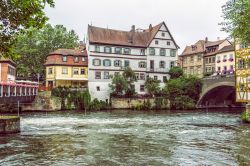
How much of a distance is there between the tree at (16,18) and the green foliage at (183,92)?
46792 millimetres

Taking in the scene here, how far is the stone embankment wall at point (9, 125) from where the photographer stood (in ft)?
74.6

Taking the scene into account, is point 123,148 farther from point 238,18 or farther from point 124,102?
point 124,102

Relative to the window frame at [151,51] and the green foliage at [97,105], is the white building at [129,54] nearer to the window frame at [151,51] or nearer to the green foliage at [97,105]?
the window frame at [151,51]

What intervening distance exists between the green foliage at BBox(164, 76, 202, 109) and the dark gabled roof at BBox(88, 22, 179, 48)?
1058 cm

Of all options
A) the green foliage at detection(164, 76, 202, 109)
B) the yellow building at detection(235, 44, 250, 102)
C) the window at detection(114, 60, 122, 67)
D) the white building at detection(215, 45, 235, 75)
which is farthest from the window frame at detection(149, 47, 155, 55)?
the yellow building at detection(235, 44, 250, 102)

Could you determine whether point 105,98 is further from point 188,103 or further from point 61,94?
point 188,103

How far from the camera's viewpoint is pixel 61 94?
5178 cm

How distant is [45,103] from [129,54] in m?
19.5

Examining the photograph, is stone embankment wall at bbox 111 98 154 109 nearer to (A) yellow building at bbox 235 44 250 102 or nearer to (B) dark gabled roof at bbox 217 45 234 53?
(A) yellow building at bbox 235 44 250 102

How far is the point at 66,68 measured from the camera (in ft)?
187

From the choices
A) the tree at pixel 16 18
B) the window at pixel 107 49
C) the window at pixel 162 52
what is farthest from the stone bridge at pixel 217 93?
the tree at pixel 16 18

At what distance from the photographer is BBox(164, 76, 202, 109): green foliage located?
56.0m

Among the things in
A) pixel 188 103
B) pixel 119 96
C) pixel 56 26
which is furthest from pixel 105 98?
pixel 56 26

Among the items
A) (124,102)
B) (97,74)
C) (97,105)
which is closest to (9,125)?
(97,105)
